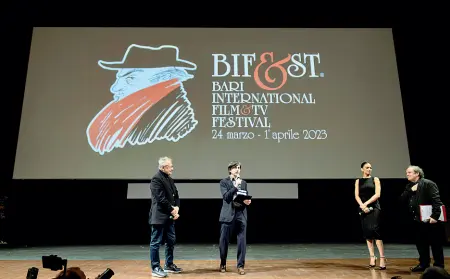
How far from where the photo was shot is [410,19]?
22.0 ft

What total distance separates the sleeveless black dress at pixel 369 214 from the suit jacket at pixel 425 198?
1.14ft

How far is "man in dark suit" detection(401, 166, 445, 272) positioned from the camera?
351 cm

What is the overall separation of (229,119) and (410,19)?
4.06m

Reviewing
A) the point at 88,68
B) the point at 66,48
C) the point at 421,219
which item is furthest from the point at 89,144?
the point at 421,219

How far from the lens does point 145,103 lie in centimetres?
561

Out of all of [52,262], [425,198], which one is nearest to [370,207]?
[425,198]

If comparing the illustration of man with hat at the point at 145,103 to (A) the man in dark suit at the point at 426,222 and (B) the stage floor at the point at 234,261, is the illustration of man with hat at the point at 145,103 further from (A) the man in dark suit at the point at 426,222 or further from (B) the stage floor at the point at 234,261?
(A) the man in dark suit at the point at 426,222

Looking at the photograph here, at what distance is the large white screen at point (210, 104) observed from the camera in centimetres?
542

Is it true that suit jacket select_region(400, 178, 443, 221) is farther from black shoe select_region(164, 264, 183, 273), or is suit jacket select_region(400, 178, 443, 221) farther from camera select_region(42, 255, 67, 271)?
→ camera select_region(42, 255, 67, 271)

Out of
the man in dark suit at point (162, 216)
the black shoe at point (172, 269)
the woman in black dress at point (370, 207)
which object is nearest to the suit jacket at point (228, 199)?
the man in dark suit at point (162, 216)

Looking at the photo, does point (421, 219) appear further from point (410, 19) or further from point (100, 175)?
point (410, 19)

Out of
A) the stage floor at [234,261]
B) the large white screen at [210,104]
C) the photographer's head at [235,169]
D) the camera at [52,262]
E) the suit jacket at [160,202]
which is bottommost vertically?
the stage floor at [234,261]

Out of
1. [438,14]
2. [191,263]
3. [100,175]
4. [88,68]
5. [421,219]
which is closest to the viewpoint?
[421,219]

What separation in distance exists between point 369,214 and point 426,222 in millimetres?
551
